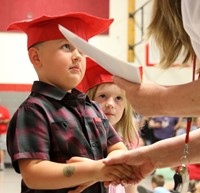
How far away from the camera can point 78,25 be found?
1.45 metres

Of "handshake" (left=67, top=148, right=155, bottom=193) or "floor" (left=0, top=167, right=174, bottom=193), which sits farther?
"floor" (left=0, top=167, right=174, bottom=193)

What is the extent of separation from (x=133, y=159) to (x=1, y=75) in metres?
5.79

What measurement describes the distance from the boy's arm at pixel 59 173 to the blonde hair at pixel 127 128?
80cm

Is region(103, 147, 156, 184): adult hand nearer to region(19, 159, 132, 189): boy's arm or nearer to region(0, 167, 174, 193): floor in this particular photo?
region(19, 159, 132, 189): boy's arm

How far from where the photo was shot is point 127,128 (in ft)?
6.90

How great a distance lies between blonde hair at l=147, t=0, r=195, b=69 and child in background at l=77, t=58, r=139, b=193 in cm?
94

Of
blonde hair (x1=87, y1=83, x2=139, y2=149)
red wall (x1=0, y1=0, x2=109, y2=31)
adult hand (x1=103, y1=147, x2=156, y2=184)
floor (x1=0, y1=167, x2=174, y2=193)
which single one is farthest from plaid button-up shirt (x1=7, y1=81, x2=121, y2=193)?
red wall (x1=0, y1=0, x2=109, y2=31)

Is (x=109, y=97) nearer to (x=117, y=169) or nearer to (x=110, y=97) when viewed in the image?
(x=110, y=97)

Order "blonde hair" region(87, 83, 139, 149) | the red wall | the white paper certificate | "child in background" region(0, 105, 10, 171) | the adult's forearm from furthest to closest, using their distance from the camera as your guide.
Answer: "child in background" region(0, 105, 10, 171) < the red wall < "blonde hair" region(87, 83, 139, 149) < the adult's forearm < the white paper certificate

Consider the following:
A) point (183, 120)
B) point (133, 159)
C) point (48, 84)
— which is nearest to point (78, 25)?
point (48, 84)

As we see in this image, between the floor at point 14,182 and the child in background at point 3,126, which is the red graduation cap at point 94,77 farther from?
the child in background at point 3,126

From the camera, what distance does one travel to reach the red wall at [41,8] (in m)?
6.89

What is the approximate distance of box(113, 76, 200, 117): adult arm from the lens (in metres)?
1.05

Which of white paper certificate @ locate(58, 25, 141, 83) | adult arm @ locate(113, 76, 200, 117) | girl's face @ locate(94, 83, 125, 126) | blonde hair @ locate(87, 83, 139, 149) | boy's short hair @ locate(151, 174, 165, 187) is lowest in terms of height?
boy's short hair @ locate(151, 174, 165, 187)
